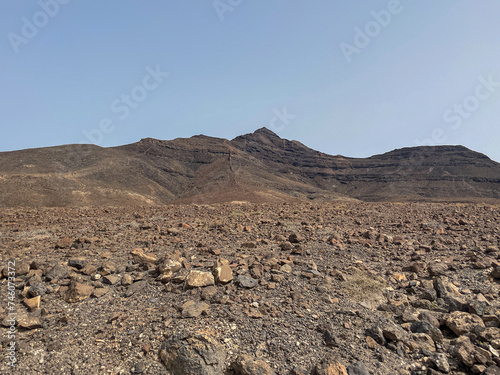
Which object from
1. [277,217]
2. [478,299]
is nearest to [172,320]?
[478,299]

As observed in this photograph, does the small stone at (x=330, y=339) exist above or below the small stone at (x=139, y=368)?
above

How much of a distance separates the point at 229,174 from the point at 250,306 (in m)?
60.0

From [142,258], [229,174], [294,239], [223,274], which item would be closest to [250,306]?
[223,274]

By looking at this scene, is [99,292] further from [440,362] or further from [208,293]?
[440,362]

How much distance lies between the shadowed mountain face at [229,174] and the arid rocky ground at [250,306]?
109ft

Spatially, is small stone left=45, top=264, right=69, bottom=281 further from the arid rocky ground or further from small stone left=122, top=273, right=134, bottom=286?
small stone left=122, top=273, right=134, bottom=286

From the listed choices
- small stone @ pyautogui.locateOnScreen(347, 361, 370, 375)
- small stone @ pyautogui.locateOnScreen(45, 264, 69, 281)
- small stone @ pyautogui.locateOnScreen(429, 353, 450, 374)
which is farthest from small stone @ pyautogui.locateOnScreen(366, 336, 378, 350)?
small stone @ pyautogui.locateOnScreen(45, 264, 69, 281)

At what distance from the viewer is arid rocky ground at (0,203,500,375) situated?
3752 millimetres

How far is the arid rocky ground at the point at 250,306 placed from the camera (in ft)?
12.3

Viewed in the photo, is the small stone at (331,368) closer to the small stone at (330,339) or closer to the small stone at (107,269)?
the small stone at (330,339)

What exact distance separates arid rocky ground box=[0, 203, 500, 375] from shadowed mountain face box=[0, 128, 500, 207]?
3313 centimetres

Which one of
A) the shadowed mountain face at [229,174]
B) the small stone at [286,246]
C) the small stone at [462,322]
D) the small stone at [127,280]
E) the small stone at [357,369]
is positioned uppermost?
the shadowed mountain face at [229,174]

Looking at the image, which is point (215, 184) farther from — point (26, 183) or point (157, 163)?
point (26, 183)

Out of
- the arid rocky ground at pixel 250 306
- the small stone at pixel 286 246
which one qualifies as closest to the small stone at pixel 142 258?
the arid rocky ground at pixel 250 306
